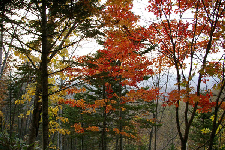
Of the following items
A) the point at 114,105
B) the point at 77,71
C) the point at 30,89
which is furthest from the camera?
the point at 114,105

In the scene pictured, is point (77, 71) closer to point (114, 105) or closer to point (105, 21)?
point (114, 105)

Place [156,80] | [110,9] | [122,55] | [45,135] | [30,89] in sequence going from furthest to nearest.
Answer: [156,80] < [122,55] < [30,89] < [110,9] < [45,135]

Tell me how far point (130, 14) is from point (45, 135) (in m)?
4.47

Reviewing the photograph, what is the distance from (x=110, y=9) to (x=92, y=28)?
1.04 m

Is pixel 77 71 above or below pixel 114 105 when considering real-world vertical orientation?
above

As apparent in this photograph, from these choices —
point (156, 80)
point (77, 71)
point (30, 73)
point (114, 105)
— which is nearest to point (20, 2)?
point (30, 73)

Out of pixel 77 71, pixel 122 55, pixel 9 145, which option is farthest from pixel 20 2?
A: pixel 122 55

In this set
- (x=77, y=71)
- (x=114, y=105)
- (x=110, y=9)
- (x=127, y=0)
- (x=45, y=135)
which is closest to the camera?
(x=127, y=0)

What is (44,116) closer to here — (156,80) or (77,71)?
(77,71)

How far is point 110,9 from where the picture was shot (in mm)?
4277

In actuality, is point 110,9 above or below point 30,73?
above

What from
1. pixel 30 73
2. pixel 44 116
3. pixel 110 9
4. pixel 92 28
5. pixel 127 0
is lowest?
pixel 44 116

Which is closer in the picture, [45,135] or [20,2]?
[20,2]

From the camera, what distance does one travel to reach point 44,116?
369cm
